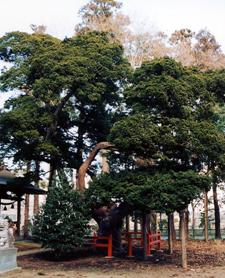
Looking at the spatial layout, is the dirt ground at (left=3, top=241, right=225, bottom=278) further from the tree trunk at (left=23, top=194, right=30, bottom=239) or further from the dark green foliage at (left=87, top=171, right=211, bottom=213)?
the tree trunk at (left=23, top=194, right=30, bottom=239)

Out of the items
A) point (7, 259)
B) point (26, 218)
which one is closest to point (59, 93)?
point (7, 259)

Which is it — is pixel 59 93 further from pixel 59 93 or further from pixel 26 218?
pixel 26 218

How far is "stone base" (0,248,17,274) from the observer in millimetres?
13023

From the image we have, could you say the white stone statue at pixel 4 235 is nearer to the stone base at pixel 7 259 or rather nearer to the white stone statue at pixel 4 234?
the white stone statue at pixel 4 234

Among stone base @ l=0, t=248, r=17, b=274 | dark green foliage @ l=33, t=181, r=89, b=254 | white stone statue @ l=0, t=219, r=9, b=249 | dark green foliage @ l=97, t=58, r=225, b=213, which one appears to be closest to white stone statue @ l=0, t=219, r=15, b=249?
white stone statue @ l=0, t=219, r=9, b=249

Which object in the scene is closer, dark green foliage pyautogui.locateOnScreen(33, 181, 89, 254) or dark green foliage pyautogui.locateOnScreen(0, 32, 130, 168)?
dark green foliage pyautogui.locateOnScreen(33, 181, 89, 254)

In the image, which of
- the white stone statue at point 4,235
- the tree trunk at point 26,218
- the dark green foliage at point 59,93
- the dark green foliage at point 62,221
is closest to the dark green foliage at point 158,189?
the dark green foliage at point 62,221

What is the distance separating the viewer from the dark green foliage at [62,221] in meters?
15.5

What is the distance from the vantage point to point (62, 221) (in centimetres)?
1562

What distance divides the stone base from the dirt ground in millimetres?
278

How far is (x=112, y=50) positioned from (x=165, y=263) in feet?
32.2

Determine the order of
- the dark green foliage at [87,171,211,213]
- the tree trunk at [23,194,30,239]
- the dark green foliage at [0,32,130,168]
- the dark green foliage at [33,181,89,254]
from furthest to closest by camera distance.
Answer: the tree trunk at [23,194,30,239]
the dark green foliage at [0,32,130,168]
the dark green foliage at [33,181,89,254]
the dark green foliage at [87,171,211,213]

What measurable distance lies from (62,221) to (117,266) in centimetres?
273

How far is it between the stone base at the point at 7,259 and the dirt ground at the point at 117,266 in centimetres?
28
